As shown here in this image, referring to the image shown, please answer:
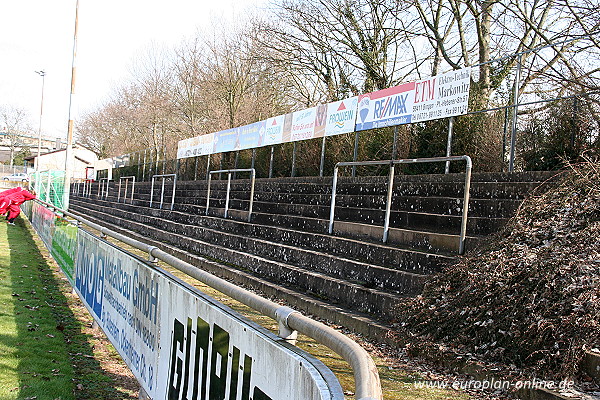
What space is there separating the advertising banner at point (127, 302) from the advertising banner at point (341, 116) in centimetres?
763

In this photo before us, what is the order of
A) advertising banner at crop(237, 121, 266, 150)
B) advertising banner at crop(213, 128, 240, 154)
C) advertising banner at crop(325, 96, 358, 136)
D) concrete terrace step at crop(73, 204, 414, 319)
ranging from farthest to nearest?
advertising banner at crop(213, 128, 240, 154) → advertising banner at crop(237, 121, 266, 150) → advertising banner at crop(325, 96, 358, 136) → concrete terrace step at crop(73, 204, 414, 319)

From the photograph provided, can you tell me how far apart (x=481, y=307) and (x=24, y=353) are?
15.4 feet

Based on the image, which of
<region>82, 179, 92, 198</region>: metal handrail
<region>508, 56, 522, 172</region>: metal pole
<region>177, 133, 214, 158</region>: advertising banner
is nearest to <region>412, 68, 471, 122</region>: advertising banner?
<region>508, 56, 522, 172</region>: metal pole

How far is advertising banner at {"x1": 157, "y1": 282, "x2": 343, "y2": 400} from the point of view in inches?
81.8

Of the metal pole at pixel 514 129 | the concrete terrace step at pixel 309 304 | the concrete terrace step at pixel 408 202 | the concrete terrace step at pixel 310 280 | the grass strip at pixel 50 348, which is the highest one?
the metal pole at pixel 514 129

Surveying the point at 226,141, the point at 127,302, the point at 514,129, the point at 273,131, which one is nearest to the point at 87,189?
the point at 226,141

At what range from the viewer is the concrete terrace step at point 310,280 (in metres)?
6.51

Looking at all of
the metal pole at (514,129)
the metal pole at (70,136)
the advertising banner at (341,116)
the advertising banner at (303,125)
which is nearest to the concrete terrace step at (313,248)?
the metal pole at (514,129)

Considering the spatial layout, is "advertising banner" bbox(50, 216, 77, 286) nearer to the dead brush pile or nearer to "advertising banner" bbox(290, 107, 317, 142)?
the dead brush pile

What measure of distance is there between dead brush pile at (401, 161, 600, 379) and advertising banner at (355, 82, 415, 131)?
5.11 metres

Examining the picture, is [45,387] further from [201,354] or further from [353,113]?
[353,113]

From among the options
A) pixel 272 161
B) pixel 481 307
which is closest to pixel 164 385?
pixel 481 307

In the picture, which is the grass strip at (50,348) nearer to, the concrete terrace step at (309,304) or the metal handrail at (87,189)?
the concrete terrace step at (309,304)

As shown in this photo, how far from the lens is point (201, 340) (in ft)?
10.7
